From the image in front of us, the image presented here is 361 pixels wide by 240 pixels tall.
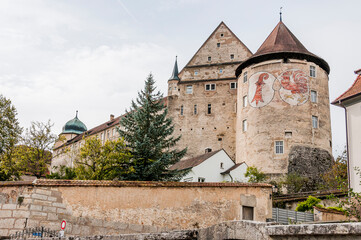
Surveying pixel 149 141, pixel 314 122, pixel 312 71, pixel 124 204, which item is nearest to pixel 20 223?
pixel 124 204

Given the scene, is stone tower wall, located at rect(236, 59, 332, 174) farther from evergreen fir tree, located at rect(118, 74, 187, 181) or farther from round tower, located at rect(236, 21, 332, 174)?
evergreen fir tree, located at rect(118, 74, 187, 181)

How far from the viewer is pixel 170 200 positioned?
14141 millimetres

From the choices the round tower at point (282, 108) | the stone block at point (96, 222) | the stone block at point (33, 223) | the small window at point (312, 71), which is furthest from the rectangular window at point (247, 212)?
the small window at point (312, 71)

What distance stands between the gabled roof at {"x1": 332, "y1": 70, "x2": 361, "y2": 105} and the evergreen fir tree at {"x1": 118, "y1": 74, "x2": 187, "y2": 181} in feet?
31.9

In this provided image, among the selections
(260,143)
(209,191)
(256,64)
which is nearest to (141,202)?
(209,191)

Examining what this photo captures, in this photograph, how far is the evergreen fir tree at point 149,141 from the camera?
2275cm

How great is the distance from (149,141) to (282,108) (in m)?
20.4

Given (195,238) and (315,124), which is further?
(315,124)

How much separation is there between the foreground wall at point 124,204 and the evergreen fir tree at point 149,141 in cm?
807

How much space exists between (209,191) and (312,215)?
1045 centimetres

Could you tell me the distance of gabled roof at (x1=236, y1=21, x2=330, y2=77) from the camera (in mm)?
41750

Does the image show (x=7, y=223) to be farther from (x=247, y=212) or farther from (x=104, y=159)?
(x=104, y=159)

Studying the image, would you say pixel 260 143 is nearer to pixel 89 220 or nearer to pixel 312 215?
pixel 312 215

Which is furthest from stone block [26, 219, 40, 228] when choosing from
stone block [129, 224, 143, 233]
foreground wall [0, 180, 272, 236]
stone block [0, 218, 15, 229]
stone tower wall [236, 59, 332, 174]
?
stone tower wall [236, 59, 332, 174]
